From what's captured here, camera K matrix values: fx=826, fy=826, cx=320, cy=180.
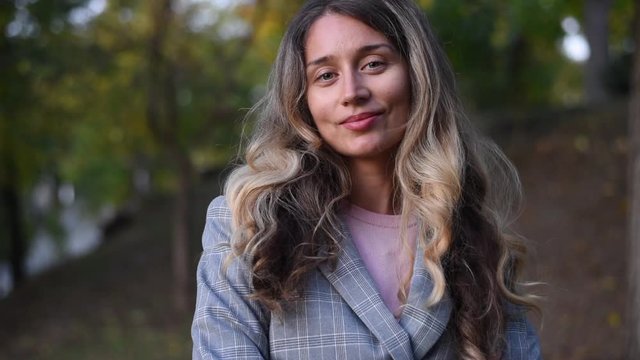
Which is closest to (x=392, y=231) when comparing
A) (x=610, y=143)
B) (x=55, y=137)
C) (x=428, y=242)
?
(x=428, y=242)

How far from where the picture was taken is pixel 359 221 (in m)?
2.45

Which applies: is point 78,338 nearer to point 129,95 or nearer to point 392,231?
point 129,95

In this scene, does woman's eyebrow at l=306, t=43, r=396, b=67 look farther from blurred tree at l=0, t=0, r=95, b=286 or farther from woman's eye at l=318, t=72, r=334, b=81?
blurred tree at l=0, t=0, r=95, b=286

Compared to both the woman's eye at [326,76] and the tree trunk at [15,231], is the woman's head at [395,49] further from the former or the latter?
the tree trunk at [15,231]

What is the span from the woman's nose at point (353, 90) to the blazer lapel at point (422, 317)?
20.1 inches

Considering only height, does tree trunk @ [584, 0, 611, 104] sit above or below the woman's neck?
above

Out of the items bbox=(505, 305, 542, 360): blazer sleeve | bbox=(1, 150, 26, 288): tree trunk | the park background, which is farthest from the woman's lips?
bbox=(1, 150, 26, 288): tree trunk

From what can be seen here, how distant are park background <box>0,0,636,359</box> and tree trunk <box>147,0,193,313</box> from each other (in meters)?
0.02

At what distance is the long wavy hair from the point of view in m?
2.26

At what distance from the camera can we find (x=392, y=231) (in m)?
2.45

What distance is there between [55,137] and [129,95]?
2.41 m

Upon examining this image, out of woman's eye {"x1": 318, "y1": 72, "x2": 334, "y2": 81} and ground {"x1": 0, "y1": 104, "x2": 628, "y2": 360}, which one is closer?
woman's eye {"x1": 318, "y1": 72, "x2": 334, "y2": 81}

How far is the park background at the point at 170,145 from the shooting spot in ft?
29.4

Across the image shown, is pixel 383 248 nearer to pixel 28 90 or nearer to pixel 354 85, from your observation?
pixel 354 85
